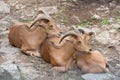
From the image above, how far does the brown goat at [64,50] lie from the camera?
23.5ft

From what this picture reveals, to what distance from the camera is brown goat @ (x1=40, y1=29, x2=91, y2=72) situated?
715 cm

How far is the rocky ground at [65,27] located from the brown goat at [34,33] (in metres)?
0.16

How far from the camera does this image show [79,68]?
7328 mm

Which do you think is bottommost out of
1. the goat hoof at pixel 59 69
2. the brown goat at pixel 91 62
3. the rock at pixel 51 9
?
the goat hoof at pixel 59 69

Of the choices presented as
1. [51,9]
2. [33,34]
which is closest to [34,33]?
[33,34]

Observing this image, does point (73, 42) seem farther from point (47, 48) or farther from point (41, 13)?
point (41, 13)

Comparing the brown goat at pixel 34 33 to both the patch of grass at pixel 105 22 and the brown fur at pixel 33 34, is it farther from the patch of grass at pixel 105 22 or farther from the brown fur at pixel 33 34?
the patch of grass at pixel 105 22

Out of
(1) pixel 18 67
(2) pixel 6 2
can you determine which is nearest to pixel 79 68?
(1) pixel 18 67

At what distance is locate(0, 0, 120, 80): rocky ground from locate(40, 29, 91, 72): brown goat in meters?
0.13

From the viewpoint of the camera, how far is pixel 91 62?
7.17 meters

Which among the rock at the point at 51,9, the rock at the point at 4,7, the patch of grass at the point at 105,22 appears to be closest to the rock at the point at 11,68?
the patch of grass at the point at 105,22

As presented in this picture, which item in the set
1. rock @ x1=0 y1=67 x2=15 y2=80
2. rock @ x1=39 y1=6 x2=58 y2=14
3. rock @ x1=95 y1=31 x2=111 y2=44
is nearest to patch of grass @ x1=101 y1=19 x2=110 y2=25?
rock @ x1=95 y1=31 x2=111 y2=44

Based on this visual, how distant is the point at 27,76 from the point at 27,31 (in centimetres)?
105

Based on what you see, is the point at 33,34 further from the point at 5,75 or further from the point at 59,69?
the point at 5,75
